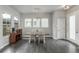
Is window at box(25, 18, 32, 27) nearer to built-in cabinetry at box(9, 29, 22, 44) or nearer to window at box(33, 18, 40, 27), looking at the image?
window at box(33, 18, 40, 27)

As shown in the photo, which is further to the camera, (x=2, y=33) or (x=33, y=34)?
(x=33, y=34)

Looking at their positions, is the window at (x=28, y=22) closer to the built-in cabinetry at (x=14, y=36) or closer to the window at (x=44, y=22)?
the window at (x=44, y=22)

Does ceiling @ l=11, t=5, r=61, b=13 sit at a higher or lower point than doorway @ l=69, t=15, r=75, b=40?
higher

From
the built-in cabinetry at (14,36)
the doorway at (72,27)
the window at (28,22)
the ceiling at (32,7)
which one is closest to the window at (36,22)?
the window at (28,22)

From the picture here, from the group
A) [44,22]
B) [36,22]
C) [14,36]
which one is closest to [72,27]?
[44,22]

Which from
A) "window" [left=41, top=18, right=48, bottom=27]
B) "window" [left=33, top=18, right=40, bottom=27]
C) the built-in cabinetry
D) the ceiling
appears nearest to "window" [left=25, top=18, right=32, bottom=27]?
"window" [left=33, top=18, right=40, bottom=27]

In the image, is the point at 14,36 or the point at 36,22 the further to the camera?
the point at 14,36

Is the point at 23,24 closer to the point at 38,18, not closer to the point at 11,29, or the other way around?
the point at 38,18

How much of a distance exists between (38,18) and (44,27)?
711 millimetres

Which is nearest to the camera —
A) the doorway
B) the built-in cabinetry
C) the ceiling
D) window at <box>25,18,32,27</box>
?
the ceiling

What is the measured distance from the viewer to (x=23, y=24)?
15.1 feet

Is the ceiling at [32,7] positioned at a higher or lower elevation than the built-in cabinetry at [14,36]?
higher

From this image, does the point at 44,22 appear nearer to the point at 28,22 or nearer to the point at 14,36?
the point at 28,22
